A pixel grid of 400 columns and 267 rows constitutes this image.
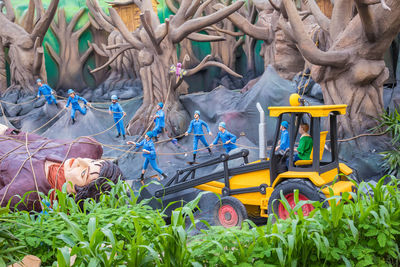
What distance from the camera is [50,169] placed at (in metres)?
6.13

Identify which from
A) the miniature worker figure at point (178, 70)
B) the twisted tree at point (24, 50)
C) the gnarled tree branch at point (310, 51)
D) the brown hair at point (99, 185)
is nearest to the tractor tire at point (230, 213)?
the brown hair at point (99, 185)

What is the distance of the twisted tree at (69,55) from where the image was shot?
1792cm

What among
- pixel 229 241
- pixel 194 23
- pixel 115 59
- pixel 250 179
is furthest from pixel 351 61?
pixel 115 59

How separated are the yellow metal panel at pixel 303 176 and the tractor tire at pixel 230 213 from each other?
0.48 metres

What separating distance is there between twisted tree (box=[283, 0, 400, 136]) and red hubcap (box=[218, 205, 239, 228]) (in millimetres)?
4173

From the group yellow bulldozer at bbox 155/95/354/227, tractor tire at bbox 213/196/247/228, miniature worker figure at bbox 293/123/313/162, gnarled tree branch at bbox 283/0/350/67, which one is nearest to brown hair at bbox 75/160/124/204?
yellow bulldozer at bbox 155/95/354/227

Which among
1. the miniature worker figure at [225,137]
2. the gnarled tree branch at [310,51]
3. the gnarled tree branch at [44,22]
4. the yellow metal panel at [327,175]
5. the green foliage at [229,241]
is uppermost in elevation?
the gnarled tree branch at [44,22]

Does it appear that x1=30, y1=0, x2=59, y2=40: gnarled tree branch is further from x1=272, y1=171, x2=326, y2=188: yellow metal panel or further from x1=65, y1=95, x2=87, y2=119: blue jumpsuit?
x1=272, y1=171, x2=326, y2=188: yellow metal panel

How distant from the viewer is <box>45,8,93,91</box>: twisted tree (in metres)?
17.9

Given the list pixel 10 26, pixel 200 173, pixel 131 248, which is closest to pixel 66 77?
pixel 10 26

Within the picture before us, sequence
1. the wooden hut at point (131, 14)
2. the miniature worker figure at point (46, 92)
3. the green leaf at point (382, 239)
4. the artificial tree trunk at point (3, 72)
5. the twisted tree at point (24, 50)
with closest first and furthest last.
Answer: the green leaf at point (382, 239)
the miniature worker figure at point (46, 92)
the twisted tree at point (24, 50)
the artificial tree trunk at point (3, 72)
the wooden hut at point (131, 14)

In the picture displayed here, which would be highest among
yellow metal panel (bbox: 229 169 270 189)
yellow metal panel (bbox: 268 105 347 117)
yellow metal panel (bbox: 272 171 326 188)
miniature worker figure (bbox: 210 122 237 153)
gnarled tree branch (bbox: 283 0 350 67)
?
gnarled tree branch (bbox: 283 0 350 67)

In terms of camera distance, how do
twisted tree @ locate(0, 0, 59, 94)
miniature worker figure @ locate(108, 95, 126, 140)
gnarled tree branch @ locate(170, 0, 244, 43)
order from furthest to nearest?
twisted tree @ locate(0, 0, 59, 94) < miniature worker figure @ locate(108, 95, 126, 140) < gnarled tree branch @ locate(170, 0, 244, 43)

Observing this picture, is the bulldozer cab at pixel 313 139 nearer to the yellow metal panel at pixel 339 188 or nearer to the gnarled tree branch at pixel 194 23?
the yellow metal panel at pixel 339 188
